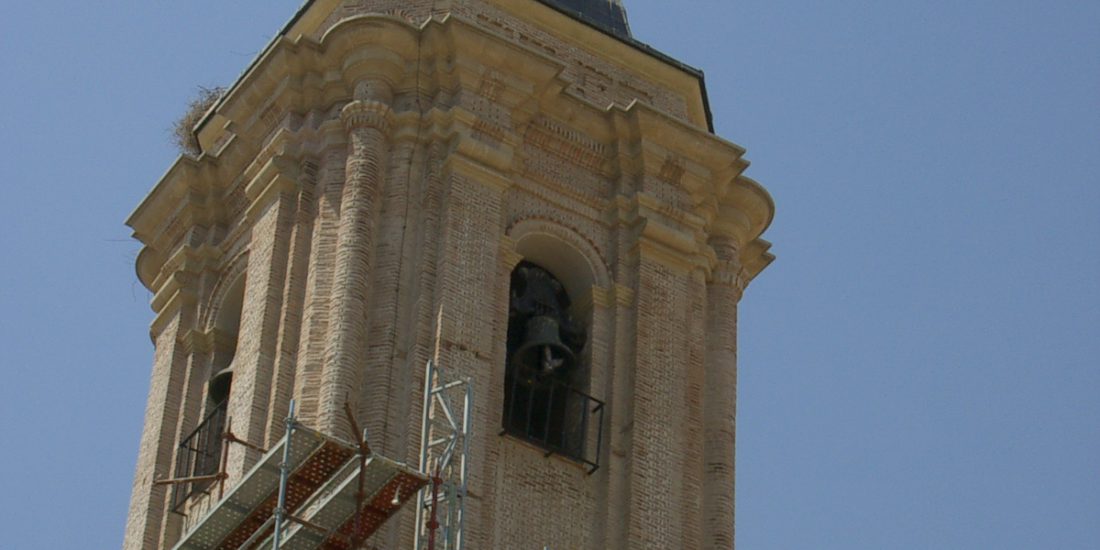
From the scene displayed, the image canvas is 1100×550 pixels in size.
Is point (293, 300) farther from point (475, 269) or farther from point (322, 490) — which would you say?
point (322, 490)

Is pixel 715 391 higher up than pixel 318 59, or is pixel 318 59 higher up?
pixel 318 59

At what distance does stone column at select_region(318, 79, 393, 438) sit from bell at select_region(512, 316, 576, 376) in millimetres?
1790

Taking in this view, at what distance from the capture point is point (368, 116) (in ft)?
103

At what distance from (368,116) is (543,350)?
2.69m

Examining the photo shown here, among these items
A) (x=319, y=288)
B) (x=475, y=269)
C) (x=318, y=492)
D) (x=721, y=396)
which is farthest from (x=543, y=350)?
(x=318, y=492)

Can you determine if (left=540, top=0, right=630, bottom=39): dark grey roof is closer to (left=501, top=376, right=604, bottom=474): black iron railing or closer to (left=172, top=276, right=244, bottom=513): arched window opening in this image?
(left=172, top=276, right=244, bottom=513): arched window opening

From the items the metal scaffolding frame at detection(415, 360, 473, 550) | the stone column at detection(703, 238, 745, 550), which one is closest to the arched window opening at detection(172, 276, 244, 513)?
the metal scaffolding frame at detection(415, 360, 473, 550)

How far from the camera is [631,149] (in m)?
32.8

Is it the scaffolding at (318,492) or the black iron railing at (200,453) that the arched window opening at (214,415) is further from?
the scaffolding at (318,492)

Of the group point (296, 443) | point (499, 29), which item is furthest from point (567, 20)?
point (296, 443)

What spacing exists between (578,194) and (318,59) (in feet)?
9.07

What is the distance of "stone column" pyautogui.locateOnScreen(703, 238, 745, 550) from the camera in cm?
3084

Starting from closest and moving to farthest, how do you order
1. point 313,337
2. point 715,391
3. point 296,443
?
point 296,443, point 313,337, point 715,391

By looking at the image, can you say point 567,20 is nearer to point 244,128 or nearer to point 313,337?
point 244,128
